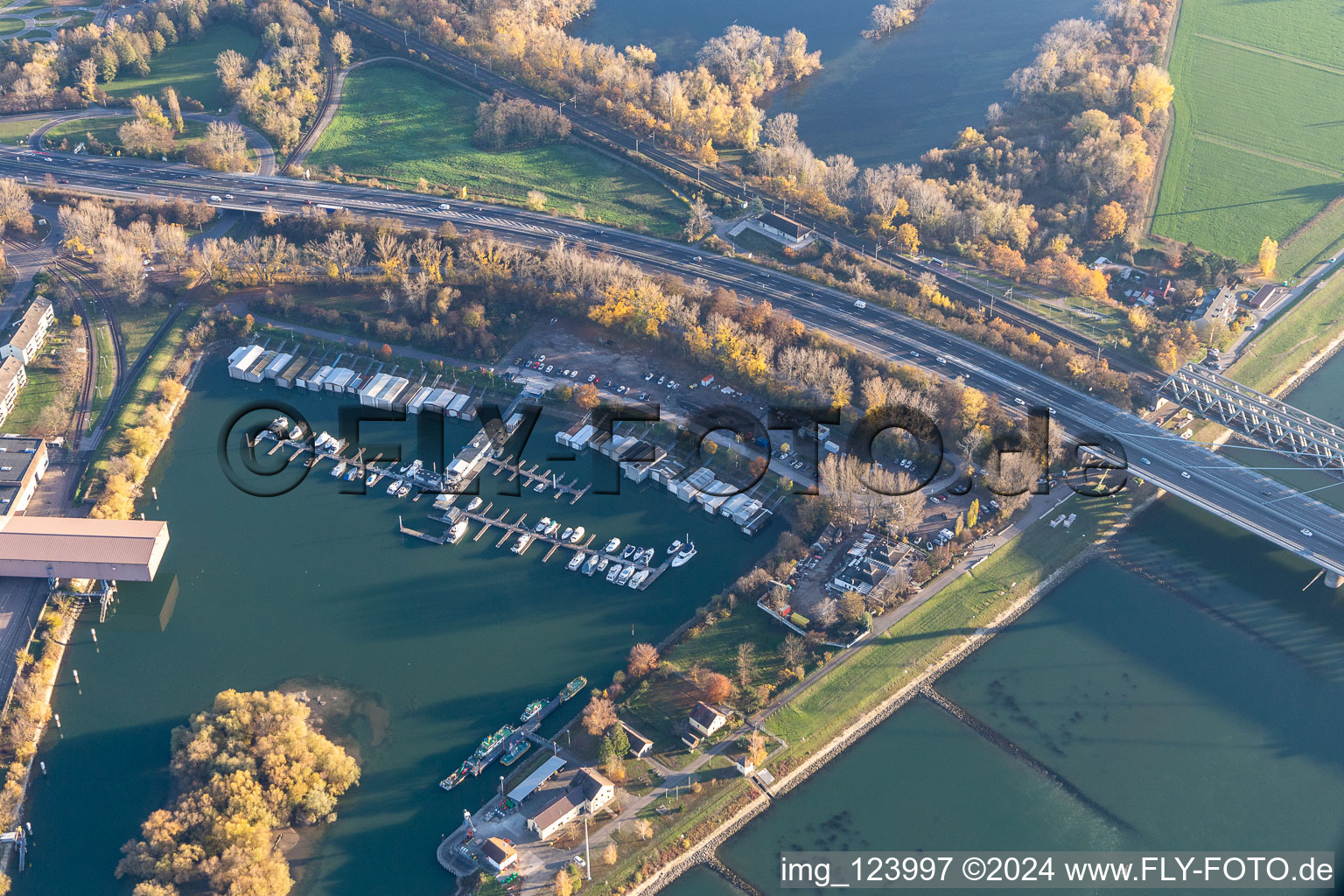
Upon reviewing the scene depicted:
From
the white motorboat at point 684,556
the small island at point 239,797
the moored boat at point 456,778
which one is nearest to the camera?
the small island at point 239,797

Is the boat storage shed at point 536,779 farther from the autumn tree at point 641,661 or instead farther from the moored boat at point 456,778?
the autumn tree at point 641,661

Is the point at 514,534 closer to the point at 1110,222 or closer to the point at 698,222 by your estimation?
the point at 698,222

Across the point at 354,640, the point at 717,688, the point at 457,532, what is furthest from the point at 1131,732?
the point at 354,640

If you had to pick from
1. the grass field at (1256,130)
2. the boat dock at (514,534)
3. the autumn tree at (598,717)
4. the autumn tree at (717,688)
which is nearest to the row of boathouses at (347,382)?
the boat dock at (514,534)

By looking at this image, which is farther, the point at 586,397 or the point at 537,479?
the point at 586,397

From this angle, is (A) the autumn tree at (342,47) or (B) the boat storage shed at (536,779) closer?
(B) the boat storage shed at (536,779)

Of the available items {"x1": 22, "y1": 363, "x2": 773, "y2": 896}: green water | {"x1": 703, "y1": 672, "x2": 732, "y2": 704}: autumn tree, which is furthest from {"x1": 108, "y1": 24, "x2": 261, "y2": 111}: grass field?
{"x1": 703, "y1": 672, "x2": 732, "y2": 704}: autumn tree

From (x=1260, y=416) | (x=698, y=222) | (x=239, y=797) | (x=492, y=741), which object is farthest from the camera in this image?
(x=698, y=222)
